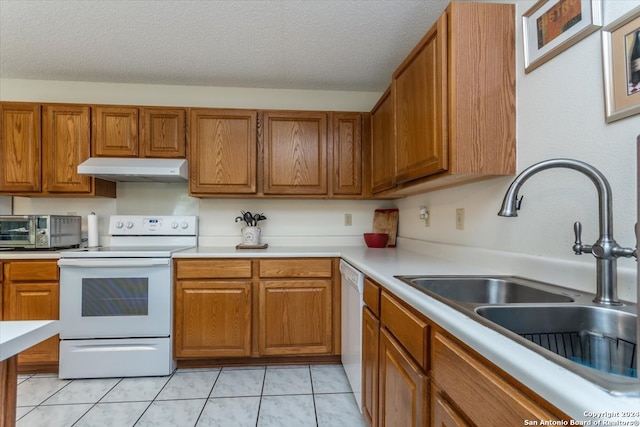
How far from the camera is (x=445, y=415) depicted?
0.78 meters

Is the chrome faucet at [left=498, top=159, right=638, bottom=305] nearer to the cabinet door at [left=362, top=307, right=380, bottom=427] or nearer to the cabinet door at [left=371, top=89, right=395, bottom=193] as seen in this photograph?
the cabinet door at [left=362, top=307, right=380, bottom=427]

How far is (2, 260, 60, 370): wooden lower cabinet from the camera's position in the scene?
2182mm

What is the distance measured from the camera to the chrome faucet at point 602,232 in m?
0.85

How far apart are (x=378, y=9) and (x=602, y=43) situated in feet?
3.95

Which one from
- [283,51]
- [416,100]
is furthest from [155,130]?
[416,100]

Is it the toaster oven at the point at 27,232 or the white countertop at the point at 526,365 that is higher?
the toaster oven at the point at 27,232

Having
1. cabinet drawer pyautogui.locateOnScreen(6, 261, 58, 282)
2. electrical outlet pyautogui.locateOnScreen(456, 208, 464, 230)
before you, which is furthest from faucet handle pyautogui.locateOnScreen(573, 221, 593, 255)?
cabinet drawer pyautogui.locateOnScreen(6, 261, 58, 282)

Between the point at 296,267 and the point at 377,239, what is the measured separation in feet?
2.50

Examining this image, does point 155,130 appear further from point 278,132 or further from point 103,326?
point 103,326

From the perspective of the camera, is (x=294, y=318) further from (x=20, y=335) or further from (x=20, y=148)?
(x=20, y=148)

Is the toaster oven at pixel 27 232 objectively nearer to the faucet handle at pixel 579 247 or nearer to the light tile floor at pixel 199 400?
the light tile floor at pixel 199 400

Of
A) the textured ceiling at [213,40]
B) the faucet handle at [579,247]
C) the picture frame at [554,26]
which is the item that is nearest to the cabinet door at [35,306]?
the textured ceiling at [213,40]

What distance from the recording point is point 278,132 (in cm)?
259

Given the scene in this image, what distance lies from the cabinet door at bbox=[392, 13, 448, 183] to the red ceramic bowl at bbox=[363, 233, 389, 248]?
0.82 metres
